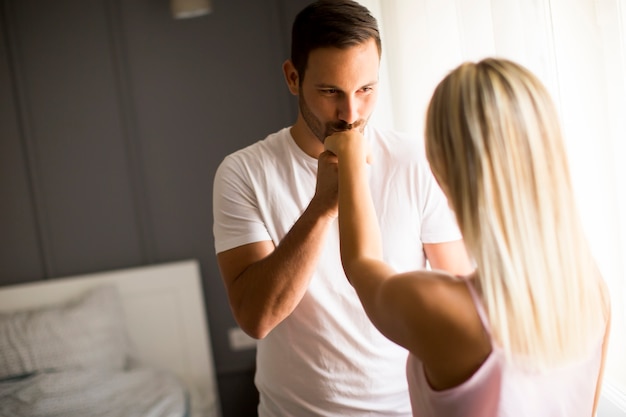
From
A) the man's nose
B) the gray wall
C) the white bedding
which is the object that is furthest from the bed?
the man's nose

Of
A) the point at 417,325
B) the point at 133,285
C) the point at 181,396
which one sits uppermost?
the point at 417,325

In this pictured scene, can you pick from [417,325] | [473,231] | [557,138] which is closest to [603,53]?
[557,138]

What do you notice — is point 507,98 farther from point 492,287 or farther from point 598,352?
point 598,352

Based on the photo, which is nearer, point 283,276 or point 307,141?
point 283,276

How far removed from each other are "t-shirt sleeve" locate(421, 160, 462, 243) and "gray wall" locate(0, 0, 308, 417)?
177 centimetres

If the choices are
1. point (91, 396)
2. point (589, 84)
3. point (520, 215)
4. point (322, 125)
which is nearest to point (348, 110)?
point (322, 125)

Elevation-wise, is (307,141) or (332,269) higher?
(307,141)

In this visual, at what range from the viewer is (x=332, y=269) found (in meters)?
1.23

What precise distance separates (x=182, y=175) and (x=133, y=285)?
574mm

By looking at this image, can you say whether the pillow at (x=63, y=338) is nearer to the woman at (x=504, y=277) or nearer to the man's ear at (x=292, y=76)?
the man's ear at (x=292, y=76)

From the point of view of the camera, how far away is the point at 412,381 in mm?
804

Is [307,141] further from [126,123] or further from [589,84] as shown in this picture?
[126,123]

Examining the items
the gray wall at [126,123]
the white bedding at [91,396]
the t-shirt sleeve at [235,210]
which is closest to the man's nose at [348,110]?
the t-shirt sleeve at [235,210]

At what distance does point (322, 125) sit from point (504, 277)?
0.63m
